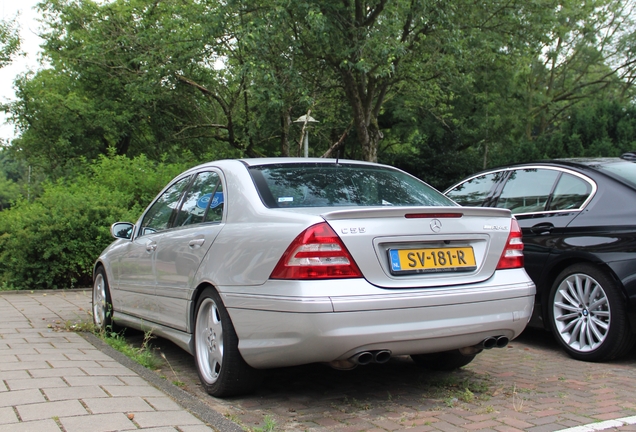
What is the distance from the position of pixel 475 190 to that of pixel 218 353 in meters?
3.81

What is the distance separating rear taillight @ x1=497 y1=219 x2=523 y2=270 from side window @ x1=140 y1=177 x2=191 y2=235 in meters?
2.54

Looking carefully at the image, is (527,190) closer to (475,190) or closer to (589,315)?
(475,190)

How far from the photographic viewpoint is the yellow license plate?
12.2 feet

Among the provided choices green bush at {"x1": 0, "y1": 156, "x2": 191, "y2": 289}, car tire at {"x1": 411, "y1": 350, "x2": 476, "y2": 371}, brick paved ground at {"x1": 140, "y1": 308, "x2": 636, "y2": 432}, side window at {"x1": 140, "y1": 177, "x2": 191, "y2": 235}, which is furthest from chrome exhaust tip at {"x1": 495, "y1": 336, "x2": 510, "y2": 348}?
green bush at {"x1": 0, "y1": 156, "x2": 191, "y2": 289}

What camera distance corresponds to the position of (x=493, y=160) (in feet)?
78.2

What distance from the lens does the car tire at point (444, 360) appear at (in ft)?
15.6

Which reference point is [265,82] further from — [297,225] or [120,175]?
[297,225]

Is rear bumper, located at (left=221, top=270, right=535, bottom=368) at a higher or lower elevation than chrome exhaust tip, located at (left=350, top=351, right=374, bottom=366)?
higher

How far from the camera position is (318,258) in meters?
3.57

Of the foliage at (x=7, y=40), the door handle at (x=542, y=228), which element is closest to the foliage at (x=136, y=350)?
the door handle at (x=542, y=228)

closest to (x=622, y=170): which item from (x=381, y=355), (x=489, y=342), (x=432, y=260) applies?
(x=489, y=342)

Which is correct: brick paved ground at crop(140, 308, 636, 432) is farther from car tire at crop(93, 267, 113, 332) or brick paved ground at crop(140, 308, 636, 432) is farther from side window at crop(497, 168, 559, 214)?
side window at crop(497, 168, 559, 214)

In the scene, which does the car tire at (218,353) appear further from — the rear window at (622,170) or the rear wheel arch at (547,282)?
the rear window at (622,170)

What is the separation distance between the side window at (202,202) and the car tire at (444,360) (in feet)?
5.98
